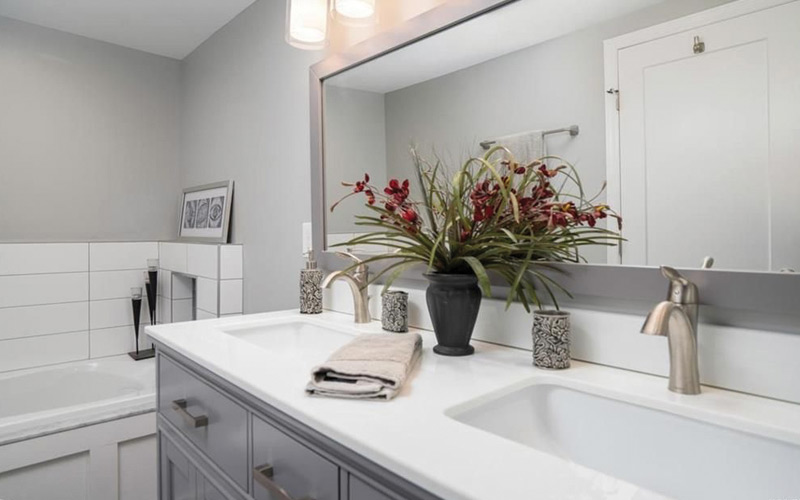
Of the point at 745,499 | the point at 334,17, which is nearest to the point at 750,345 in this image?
the point at 745,499

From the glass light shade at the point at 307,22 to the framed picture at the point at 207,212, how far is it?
0.95m

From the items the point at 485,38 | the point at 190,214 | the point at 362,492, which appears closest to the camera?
the point at 362,492

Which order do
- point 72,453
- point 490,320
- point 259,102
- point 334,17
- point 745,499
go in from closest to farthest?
point 745,499, point 490,320, point 334,17, point 72,453, point 259,102

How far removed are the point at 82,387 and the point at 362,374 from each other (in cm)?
239

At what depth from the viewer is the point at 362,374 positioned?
754 mm

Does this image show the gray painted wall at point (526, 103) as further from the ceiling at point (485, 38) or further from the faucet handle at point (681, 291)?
the faucet handle at point (681, 291)

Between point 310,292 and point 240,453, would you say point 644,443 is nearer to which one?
point 240,453

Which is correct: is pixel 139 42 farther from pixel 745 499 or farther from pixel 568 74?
pixel 745 499

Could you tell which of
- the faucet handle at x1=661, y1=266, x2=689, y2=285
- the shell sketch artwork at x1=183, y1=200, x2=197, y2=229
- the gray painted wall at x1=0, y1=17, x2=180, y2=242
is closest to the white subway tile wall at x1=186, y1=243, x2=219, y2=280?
the shell sketch artwork at x1=183, y1=200, x2=197, y2=229

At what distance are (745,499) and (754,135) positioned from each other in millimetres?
533

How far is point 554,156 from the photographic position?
100cm

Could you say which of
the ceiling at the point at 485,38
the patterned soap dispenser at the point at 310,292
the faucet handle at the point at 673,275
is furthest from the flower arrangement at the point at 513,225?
the patterned soap dispenser at the point at 310,292

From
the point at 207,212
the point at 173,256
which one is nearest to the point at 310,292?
the point at 207,212

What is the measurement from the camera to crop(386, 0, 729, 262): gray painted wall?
3.04 feet
